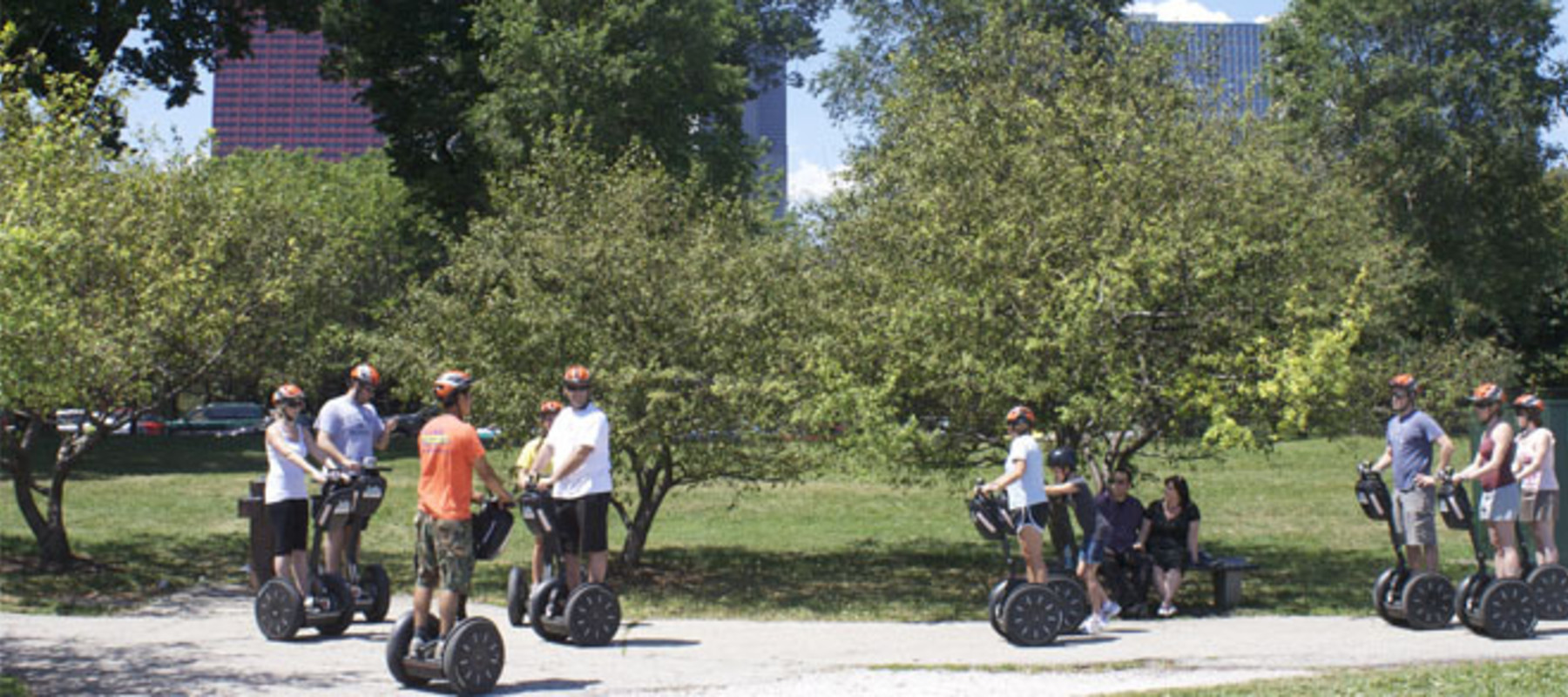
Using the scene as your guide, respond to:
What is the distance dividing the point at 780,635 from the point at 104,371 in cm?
693

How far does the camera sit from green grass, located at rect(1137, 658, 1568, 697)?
847 centimetres

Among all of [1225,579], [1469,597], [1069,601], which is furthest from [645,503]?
[1469,597]

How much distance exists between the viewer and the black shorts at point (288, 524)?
34.6 feet

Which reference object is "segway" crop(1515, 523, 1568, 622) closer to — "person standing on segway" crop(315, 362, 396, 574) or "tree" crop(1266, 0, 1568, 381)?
"person standing on segway" crop(315, 362, 396, 574)

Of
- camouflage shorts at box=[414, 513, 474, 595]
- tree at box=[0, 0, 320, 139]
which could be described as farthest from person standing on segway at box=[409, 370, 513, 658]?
tree at box=[0, 0, 320, 139]

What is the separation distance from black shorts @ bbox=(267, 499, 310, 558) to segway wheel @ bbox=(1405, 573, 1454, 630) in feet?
27.0

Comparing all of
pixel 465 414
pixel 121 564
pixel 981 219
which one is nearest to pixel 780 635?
pixel 465 414

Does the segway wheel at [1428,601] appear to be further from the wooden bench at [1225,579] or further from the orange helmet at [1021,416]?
the orange helmet at [1021,416]

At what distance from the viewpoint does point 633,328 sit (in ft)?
48.8

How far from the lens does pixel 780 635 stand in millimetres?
11336

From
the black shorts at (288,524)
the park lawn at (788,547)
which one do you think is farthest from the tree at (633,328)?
the black shorts at (288,524)

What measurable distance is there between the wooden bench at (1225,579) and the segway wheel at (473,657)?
722 cm

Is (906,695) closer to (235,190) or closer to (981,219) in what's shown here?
(981,219)

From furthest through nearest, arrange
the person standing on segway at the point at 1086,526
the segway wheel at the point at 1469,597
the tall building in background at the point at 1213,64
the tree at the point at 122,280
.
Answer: the tall building in background at the point at 1213,64 < the tree at the point at 122,280 < the person standing on segway at the point at 1086,526 < the segway wheel at the point at 1469,597
